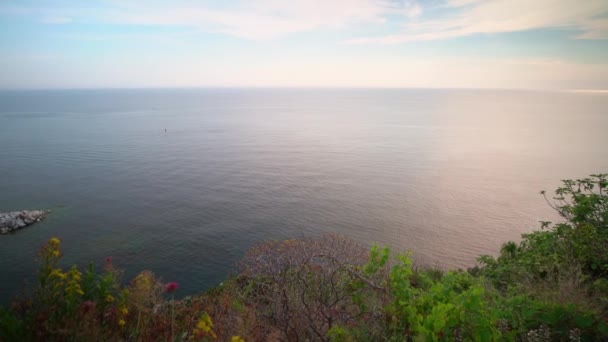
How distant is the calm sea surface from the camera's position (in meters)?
33.2

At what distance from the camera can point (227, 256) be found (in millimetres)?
31781

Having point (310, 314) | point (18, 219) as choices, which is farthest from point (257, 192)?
point (310, 314)

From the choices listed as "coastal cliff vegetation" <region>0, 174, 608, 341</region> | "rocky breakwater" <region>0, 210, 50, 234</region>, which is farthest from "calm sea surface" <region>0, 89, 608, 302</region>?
"coastal cliff vegetation" <region>0, 174, 608, 341</region>

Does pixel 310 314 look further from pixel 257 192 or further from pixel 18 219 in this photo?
pixel 18 219

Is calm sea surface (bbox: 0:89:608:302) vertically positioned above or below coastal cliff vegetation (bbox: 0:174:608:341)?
below

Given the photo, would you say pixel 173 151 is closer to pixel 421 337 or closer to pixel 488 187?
pixel 488 187

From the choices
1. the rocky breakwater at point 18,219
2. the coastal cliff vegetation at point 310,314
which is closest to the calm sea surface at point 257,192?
the rocky breakwater at point 18,219

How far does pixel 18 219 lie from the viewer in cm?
3612

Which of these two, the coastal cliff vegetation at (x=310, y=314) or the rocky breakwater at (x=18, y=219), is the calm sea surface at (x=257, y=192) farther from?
the coastal cliff vegetation at (x=310, y=314)

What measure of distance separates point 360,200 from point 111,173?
4326 cm

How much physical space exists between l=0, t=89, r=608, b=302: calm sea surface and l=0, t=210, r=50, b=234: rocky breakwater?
1420mm

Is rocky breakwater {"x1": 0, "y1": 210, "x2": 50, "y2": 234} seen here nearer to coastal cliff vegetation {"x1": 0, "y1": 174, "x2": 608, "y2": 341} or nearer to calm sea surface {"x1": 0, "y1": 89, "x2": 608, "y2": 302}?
calm sea surface {"x1": 0, "y1": 89, "x2": 608, "y2": 302}

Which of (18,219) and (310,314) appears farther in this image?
(18,219)

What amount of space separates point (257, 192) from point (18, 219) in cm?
2816
